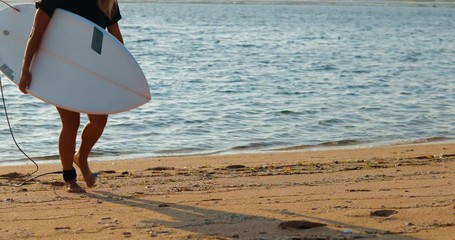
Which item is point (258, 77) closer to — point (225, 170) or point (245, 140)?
point (245, 140)

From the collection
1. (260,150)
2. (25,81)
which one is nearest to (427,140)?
(260,150)

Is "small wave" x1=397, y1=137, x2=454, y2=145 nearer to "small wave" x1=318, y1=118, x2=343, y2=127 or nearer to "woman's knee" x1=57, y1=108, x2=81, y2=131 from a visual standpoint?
"small wave" x1=318, y1=118, x2=343, y2=127

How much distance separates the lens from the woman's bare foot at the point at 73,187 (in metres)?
6.17

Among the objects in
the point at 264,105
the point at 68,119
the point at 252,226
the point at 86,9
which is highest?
the point at 86,9

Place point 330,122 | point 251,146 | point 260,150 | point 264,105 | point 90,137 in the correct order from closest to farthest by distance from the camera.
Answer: point 90,137
point 260,150
point 251,146
point 330,122
point 264,105

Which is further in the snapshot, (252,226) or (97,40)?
(97,40)

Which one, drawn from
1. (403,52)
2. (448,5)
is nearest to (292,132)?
(403,52)

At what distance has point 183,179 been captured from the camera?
6.96m

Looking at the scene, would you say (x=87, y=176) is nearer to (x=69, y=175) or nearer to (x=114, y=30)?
(x=69, y=175)

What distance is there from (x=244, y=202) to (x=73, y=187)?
1.27 meters

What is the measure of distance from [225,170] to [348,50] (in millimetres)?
22668

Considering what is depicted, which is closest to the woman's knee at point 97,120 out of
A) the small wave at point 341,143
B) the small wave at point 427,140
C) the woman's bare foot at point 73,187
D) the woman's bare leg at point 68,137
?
the woman's bare leg at point 68,137

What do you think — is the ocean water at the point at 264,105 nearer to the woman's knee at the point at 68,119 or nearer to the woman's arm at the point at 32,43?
the woman's knee at the point at 68,119

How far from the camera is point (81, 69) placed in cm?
623
